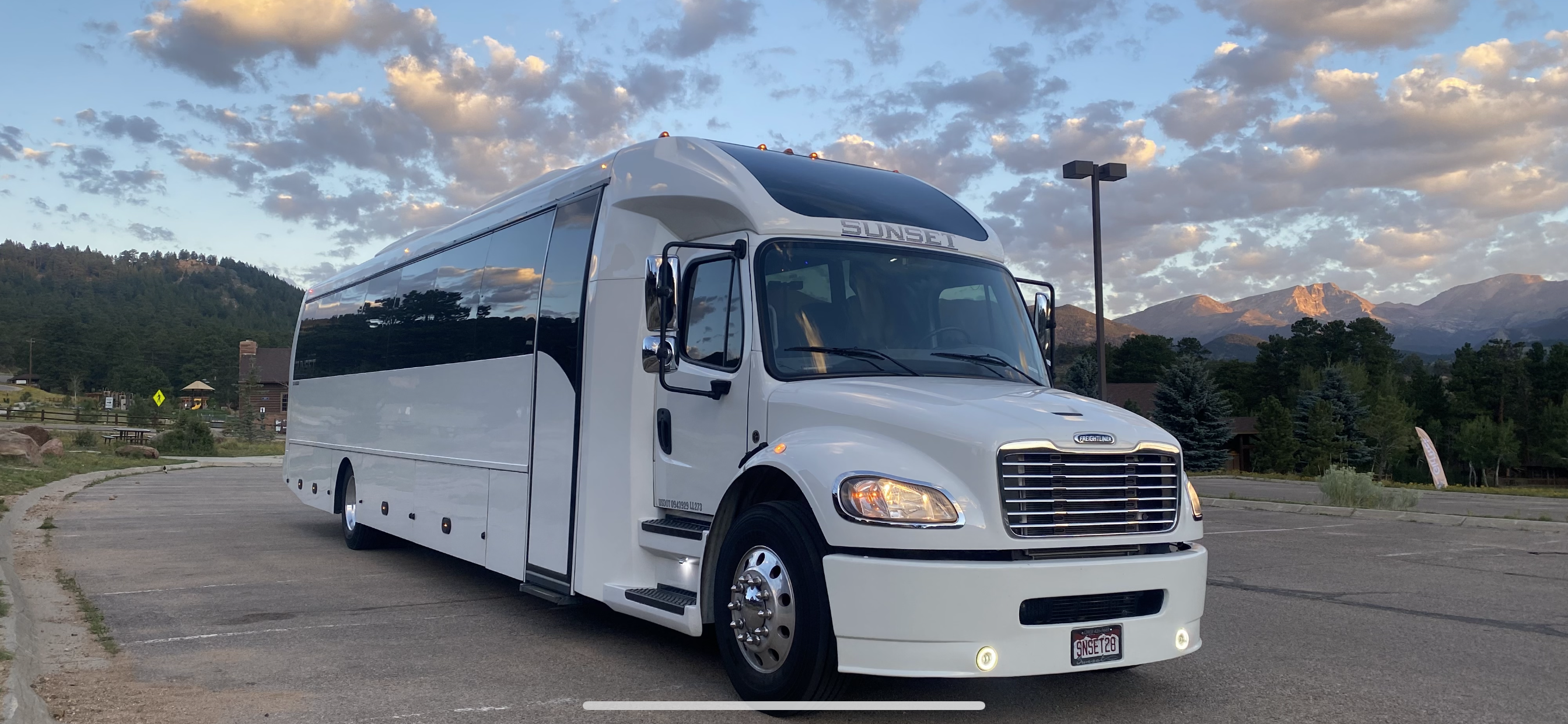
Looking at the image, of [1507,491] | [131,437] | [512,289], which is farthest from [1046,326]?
[131,437]

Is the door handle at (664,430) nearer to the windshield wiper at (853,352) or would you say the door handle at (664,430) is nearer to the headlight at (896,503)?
the windshield wiper at (853,352)

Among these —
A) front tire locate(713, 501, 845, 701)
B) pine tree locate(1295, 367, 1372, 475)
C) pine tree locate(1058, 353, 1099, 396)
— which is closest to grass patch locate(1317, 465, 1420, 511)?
front tire locate(713, 501, 845, 701)

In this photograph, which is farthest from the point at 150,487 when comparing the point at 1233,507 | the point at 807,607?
the point at 807,607

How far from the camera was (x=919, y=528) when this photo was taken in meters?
4.83

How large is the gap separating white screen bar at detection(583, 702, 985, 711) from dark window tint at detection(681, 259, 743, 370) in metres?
1.77

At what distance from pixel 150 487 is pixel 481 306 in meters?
18.2

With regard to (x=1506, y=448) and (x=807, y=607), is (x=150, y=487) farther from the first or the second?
(x=1506, y=448)

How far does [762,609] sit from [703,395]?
1.44 metres

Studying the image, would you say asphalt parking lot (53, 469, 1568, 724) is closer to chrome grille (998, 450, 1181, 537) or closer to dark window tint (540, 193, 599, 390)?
chrome grille (998, 450, 1181, 537)

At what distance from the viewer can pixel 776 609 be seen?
525 cm

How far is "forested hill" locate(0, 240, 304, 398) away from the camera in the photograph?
385 ft

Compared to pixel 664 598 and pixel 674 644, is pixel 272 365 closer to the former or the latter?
pixel 674 644

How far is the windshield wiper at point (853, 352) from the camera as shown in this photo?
19.7 feet

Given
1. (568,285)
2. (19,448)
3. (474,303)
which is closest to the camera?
(568,285)
